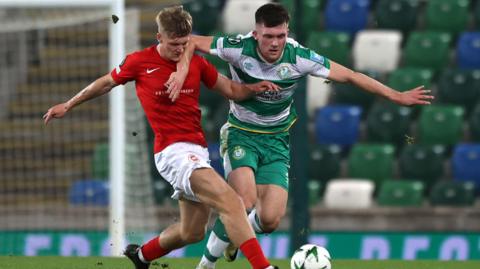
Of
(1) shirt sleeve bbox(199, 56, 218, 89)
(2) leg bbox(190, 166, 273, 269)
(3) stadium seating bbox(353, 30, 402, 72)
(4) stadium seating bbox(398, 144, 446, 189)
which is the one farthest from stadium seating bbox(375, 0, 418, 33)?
(2) leg bbox(190, 166, 273, 269)

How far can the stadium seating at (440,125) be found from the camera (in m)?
16.5

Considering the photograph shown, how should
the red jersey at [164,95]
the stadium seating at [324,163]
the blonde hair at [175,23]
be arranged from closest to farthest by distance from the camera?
the blonde hair at [175,23], the red jersey at [164,95], the stadium seating at [324,163]

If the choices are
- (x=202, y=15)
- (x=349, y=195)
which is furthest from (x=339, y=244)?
(x=202, y=15)

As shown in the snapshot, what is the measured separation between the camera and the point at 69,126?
49.6 ft

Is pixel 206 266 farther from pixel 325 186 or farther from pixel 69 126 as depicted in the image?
pixel 325 186

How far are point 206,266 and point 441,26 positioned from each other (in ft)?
32.2

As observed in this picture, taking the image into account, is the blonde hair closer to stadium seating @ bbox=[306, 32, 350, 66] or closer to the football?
the football

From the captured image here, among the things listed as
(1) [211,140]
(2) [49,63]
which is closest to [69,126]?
(2) [49,63]

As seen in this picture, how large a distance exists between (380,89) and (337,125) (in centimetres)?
859

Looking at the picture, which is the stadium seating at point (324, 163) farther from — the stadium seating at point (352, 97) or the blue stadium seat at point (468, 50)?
the blue stadium seat at point (468, 50)

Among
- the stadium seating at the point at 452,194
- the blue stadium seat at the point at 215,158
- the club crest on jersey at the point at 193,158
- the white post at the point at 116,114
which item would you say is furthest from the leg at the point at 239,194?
the stadium seating at the point at 452,194

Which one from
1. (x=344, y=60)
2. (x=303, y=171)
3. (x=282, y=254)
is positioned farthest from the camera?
(x=344, y=60)

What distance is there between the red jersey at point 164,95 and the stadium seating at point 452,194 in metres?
7.99

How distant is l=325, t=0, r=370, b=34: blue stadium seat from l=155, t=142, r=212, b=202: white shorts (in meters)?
10.0
